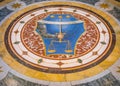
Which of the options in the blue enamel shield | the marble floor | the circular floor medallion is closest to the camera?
the marble floor

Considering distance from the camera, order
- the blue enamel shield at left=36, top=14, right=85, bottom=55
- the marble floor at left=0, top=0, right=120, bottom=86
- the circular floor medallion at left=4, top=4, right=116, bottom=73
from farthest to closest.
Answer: the blue enamel shield at left=36, top=14, right=85, bottom=55 → the circular floor medallion at left=4, top=4, right=116, bottom=73 → the marble floor at left=0, top=0, right=120, bottom=86

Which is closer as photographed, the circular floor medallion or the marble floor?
the marble floor

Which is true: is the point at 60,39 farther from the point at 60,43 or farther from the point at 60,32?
the point at 60,32

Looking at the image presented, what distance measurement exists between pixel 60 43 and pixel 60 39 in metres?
0.15

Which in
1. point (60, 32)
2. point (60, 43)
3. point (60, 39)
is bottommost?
point (60, 43)

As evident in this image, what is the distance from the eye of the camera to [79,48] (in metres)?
5.24

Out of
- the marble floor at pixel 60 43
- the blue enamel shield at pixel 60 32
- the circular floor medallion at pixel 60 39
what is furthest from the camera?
the blue enamel shield at pixel 60 32

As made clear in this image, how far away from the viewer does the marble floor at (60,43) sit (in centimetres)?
459

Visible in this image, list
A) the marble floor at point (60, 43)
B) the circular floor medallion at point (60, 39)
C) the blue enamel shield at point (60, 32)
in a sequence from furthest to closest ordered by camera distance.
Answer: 1. the blue enamel shield at point (60, 32)
2. the circular floor medallion at point (60, 39)
3. the marble floor at point (60, 43)

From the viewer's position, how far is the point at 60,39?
5449 millimetres

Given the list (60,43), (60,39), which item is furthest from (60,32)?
(60,43)

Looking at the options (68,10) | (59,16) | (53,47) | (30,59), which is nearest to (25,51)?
(30,59)

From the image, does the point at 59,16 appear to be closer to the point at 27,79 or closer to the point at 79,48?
the point at 79,48

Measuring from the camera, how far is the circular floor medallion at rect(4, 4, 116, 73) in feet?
16.2
